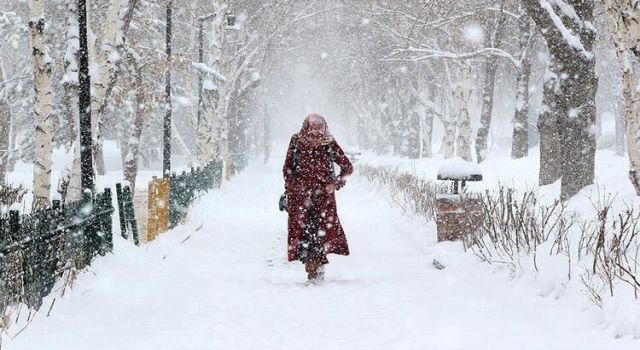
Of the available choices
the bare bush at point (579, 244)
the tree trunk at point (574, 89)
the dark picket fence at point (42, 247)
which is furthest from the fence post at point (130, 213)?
the tree trunk at point (574, 89)

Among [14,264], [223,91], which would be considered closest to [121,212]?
[14,264]

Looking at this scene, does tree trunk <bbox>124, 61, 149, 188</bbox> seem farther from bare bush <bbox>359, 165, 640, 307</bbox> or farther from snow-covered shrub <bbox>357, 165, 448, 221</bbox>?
bare bush <bbox>359, 165, 640, 307</bbox>

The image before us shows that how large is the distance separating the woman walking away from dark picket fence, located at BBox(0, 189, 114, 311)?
7.04ft

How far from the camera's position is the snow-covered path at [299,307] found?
4.34 meters

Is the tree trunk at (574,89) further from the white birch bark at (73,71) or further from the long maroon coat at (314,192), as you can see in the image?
the white birch bark at (73,71)

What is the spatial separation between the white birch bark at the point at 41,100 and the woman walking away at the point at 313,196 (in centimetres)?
Result: 468

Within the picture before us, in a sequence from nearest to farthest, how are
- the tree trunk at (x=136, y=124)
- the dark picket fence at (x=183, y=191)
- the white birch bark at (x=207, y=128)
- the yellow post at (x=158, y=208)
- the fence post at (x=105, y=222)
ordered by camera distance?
1. the fence post at (x=105, y=222)
2. the yellow post at (x=158, y=208)
3. the dark picket fence at (x=183, y=191)
4. the tree trunk at (x=136, y=124)
5. the white birch bark at (x=207, y=128)

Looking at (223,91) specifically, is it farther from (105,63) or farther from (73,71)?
(105,63)

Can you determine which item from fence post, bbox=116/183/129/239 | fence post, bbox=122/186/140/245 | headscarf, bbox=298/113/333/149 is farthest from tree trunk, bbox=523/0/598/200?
fence post, bbox=116/183/129/239

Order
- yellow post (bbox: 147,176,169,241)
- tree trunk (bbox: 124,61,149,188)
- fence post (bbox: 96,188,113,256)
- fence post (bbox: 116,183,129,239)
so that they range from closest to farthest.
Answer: fence post (bbox: 96,188,113,256) → fence post (bbox: 116,183,129,239) → yellow post (bbox: 147,176,169,241) → tree trunk (bbox: 124,61,149,188)

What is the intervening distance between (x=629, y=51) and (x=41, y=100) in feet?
28.1

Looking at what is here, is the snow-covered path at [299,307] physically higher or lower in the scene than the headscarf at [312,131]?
lower

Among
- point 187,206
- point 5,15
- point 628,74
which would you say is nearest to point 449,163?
point 628,74

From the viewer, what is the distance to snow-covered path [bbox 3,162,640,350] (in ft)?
14.2
